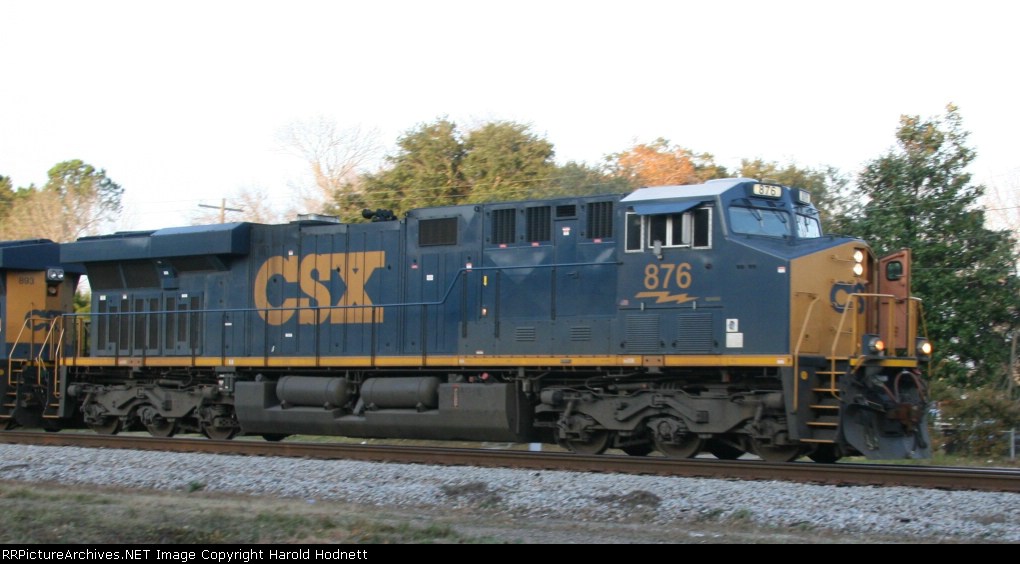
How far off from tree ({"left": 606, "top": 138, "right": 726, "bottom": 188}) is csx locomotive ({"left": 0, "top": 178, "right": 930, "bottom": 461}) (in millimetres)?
16377

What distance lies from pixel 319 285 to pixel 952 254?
13.4m

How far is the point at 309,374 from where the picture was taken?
16078mm

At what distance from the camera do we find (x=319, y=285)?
16.2 meters

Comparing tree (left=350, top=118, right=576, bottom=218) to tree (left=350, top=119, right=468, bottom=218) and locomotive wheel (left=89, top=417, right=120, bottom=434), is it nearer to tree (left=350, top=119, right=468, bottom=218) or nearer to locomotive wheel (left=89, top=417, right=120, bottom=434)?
tree (left=350, top=119, right=468, bottom=218)

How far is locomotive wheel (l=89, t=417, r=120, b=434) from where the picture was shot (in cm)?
1775

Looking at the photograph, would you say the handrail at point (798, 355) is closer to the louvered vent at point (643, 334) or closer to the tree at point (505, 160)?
the louvered vent at point (643, 334)

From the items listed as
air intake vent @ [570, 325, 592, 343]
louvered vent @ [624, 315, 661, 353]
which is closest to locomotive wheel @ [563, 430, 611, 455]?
air intake vent @ [570, 325, 592, 343]

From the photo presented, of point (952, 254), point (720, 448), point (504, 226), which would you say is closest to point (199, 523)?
point (504, 226)

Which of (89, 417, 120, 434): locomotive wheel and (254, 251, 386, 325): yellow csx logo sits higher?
(254, 251, 386, 325): yellow csx logo

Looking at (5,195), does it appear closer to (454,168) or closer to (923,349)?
(454,168)

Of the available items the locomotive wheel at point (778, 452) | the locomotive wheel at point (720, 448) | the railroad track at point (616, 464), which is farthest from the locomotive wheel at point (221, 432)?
the locomotive wheel at point (778, 452)

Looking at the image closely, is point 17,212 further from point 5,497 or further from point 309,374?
point 5,497
